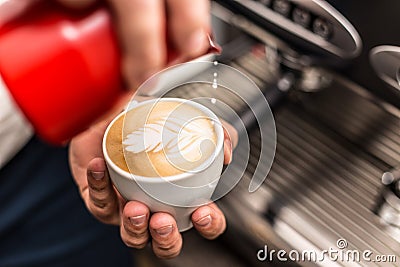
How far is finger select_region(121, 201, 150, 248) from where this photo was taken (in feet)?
1.34

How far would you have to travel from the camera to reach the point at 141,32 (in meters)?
0.25

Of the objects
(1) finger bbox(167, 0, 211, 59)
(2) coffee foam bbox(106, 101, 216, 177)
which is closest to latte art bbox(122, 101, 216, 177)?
(2) coffee foam bbox(106, 101, 216, 177)

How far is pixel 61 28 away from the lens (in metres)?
0.26

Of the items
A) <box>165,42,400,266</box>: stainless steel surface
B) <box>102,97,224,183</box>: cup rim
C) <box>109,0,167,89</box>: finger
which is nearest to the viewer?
<box>109,0,167,89</box>: finger

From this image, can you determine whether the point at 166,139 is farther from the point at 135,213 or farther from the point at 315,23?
the point at 315,23

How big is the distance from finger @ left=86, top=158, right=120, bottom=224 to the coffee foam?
0.05m

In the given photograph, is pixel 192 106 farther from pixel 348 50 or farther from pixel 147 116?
pixel 348 50

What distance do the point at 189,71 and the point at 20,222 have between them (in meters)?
0.32

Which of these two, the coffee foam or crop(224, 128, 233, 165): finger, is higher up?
the coffee foam

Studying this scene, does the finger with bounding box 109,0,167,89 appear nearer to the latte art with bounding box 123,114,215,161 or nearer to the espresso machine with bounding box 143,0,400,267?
the latte art with bounding box 123,114,215,161

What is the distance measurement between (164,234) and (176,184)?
8 centimetres

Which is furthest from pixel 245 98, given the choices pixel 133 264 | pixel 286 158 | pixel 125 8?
pixel 133 264

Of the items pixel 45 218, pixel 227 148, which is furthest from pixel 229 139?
A: pixel 45 218

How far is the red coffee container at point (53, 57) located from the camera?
261 mm
